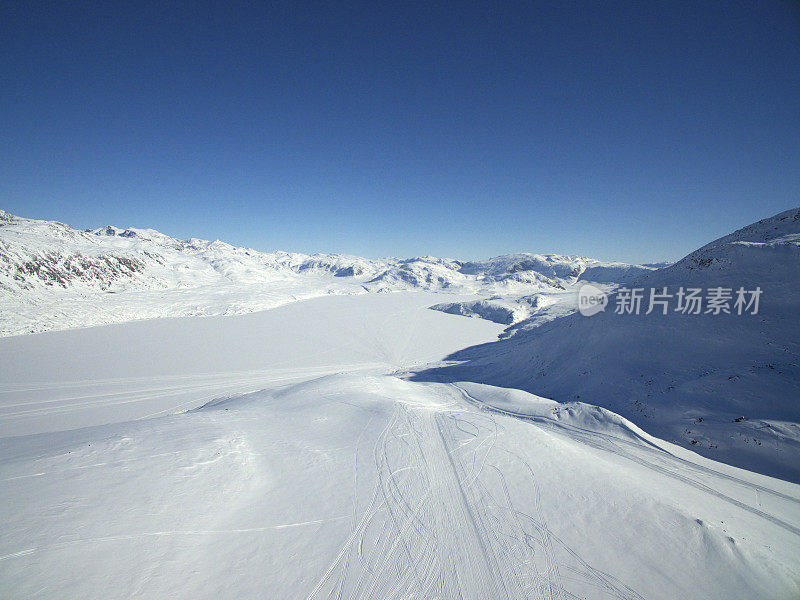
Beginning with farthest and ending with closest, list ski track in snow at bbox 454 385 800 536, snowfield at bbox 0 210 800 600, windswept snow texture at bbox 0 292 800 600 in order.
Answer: ski track in snow at bbox 454 385 800 536 → snowfield at bbox 0 210 800 600 → windswept snow texture at bbox 0 292 800 600

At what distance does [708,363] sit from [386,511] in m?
16.8

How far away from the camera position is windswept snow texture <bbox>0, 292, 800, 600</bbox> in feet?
15.2

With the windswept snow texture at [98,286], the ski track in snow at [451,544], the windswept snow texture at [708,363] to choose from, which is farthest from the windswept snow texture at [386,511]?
the windswept snow texture at [98,286]

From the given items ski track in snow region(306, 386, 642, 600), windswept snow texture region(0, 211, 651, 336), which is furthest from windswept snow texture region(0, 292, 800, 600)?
windswept snow texture region(0, 211, 651, 336)

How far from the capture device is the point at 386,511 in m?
6.52

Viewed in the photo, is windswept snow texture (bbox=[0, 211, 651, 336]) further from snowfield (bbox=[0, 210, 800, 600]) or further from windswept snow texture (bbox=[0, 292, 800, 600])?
windswept snow texture (bbox=[0, 292, 800, 600])

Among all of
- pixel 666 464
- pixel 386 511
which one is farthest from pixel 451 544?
pixel 666 464

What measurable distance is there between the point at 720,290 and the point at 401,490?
21.3m

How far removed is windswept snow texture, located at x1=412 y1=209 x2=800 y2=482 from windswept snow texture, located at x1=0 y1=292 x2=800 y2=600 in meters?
1.93

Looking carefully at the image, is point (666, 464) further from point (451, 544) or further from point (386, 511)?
point (386, 511)

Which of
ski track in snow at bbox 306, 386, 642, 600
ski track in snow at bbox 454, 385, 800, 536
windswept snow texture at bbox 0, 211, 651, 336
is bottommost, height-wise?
ski track in snow at bbox 454, 385, 800, 536

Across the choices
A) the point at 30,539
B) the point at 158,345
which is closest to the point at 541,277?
the point at 158,345

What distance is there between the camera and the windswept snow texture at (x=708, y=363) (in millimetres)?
9680

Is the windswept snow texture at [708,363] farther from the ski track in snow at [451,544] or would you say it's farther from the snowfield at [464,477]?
the ski track in snow at [451,544]
